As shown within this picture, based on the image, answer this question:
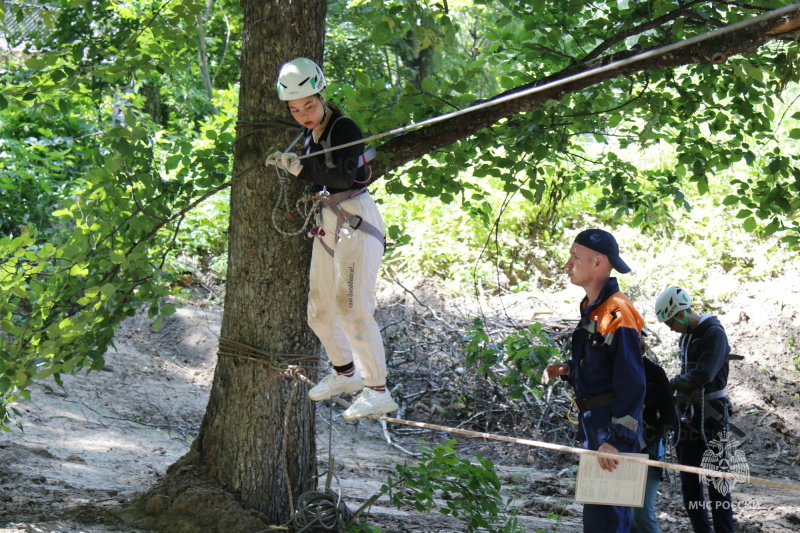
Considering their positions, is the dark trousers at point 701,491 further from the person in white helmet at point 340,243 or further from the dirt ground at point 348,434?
the person in white helmet at point 340,243

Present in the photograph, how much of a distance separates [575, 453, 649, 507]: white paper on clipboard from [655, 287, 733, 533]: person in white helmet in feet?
5.53

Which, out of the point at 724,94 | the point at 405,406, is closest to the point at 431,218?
the point at 405,406

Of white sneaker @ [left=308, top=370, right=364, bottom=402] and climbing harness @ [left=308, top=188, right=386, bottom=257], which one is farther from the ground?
climbing harness @ [left=308, top=188, right=386, bottom=257]

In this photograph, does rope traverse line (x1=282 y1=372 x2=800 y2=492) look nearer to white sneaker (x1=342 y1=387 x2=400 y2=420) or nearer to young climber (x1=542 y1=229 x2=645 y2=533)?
white sneaker (x1=342 y1=387 x2=400 y2=420)

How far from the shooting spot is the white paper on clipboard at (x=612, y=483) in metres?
3.44

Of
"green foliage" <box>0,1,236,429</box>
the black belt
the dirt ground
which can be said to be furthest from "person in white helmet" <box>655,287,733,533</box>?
"green foliage" <box>0,1,236,429</box>

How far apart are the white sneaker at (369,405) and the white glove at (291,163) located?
1.17 metres

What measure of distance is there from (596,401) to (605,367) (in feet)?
0.56

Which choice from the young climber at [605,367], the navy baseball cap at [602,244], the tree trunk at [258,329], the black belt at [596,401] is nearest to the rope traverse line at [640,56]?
the tree trunk at [258,329]

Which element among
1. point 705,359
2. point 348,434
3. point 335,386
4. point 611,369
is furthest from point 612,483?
point 348,434

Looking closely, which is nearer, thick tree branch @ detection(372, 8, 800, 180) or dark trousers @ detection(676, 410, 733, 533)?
thick tree branch @ detection(372, 8, 800, 180)

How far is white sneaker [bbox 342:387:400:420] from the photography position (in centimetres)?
375

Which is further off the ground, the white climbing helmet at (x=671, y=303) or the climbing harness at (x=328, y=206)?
the climbing harness at (x=328, y=206)

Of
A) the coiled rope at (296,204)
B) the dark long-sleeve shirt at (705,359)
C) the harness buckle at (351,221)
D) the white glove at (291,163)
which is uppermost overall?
the white glove at (291,163)
